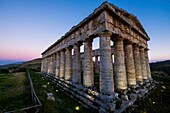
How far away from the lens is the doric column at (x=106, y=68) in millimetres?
7344

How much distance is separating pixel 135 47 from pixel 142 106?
726 cm

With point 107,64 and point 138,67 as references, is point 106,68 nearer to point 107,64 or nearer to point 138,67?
point 107,64

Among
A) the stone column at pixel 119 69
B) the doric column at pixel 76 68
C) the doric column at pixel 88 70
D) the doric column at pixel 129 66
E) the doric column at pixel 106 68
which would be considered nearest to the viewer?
the doric column at pixel 106 68

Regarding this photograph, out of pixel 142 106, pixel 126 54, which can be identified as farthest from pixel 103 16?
pixel 142 106

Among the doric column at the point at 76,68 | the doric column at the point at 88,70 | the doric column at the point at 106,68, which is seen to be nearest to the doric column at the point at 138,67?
the doric column at the point at 88,70

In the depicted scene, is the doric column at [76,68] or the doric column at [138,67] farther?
the doric column at [138,67]

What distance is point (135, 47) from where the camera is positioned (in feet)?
41.7

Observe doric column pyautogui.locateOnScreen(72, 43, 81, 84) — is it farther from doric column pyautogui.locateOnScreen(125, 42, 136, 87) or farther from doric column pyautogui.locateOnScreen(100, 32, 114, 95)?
doric column pyautogui.locateOnScreen(125, 42, 136, 87)

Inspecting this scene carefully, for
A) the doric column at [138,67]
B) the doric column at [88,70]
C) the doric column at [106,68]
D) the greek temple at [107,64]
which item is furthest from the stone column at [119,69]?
the doric column at [138,67]

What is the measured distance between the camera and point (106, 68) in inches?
297

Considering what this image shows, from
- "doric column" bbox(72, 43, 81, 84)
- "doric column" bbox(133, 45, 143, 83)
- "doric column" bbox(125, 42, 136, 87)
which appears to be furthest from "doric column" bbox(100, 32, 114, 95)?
"doric column" bbox(133, 45, 143, 83)

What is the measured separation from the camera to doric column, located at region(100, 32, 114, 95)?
734 centimetres

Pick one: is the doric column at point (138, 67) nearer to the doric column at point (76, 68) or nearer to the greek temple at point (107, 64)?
the greek temple at point (107, 64)

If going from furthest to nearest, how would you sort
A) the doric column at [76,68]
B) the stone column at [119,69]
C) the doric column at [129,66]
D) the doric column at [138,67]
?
the doric column at [138,67] < the doric column at [76,68] < the doric column at [129,66] < the stone column at [119,69]
